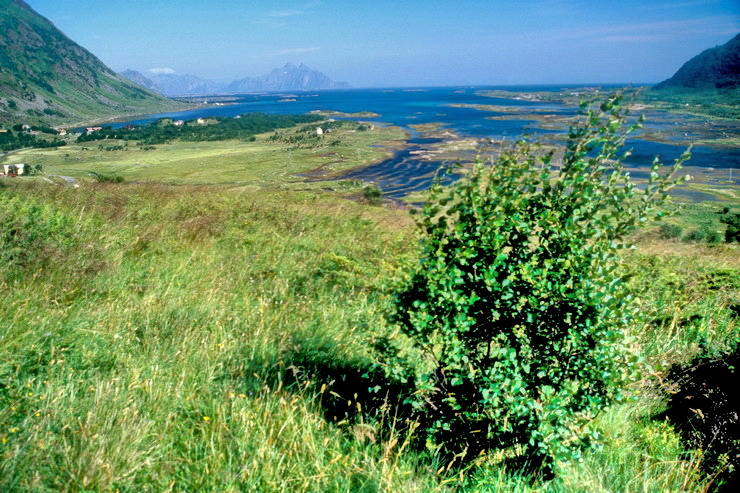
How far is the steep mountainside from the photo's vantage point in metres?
160

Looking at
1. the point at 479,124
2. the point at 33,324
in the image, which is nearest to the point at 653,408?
the point at 33,324

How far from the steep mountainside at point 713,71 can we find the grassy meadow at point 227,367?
209518mm

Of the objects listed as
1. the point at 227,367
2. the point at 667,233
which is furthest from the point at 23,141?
the point at 227,367

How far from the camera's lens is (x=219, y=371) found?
3.77m

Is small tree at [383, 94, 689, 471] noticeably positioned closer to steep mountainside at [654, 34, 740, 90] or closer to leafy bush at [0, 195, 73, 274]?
leafy bush at [0, 195, 73, 274]

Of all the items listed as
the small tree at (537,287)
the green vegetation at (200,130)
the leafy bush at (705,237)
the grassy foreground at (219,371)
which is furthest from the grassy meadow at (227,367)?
the green vegetation at (200,130)

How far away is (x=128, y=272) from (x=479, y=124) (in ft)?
487

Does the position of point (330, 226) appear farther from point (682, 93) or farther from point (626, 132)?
point (682, 93)

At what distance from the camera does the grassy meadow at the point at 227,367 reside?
8.67 feet

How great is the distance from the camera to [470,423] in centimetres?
339

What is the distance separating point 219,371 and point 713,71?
226 meters

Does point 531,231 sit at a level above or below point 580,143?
below

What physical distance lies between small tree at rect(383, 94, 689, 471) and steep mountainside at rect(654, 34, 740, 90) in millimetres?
213699

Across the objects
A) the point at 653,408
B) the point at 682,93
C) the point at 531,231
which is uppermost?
the point at 682,93
